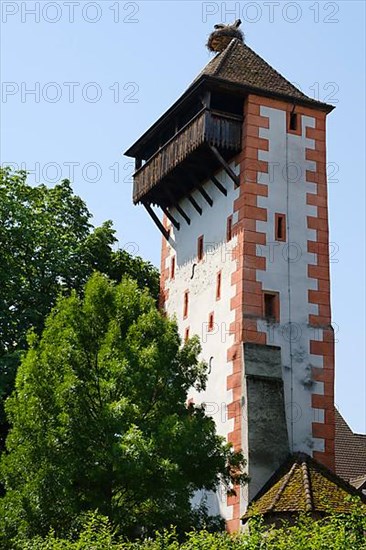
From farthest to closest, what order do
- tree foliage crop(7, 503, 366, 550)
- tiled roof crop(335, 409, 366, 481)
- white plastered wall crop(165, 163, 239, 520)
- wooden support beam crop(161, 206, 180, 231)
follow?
tiled roof crop(335, 409, 366, 481) → wooden support beam crop(161, 206, 180, 231) → white plastered wall crop(165, 163, 239, 520) → tree foliage crop(7, 503, 366, 550)

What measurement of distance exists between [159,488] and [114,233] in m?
14.6

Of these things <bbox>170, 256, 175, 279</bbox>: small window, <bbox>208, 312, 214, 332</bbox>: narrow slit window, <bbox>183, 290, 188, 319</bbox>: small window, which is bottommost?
<bbox>208, 312, 214, 332</bbox>: narrow slit window

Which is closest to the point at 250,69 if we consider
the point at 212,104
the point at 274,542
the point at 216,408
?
the point at 212,104

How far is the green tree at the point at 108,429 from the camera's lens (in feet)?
65.5

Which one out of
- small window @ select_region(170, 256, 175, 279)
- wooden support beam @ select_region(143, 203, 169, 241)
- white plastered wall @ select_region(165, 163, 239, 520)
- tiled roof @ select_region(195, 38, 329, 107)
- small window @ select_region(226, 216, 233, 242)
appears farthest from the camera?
wooden support beam @ select_region(143, 203, 169, 241)

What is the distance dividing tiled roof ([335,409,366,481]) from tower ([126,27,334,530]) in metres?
7.91

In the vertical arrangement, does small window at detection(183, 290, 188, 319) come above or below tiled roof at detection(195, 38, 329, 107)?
below

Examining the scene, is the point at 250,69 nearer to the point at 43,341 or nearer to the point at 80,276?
the point at 80,276

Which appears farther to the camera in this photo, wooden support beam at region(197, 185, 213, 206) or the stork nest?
the stork nest

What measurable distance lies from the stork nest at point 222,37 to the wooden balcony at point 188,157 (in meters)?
4.53

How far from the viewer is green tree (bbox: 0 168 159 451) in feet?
94.6

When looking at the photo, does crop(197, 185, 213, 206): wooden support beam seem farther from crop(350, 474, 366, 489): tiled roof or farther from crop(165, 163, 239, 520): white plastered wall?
crop(350, 474, 366, 489): tiled roof

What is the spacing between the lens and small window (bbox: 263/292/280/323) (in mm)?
26502

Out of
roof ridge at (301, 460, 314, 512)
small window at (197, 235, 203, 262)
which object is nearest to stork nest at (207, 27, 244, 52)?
small window at (197, 235, 203, 262)
